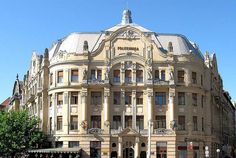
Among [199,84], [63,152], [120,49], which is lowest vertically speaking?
[63,152]

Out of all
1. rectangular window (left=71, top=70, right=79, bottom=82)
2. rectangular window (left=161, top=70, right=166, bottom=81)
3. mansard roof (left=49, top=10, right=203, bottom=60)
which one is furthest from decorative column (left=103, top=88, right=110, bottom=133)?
rectangular window (left=161, top=70, right=166, bottom=81)

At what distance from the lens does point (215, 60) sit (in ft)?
287

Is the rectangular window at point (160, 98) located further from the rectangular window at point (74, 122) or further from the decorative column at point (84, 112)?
the rectangular window at point (74, 122)

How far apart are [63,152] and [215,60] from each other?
3419cm

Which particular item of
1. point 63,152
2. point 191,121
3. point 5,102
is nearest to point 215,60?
point 191,121

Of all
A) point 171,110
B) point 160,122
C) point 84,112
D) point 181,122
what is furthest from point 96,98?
point 181,122

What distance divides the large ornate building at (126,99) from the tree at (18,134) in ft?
7.80

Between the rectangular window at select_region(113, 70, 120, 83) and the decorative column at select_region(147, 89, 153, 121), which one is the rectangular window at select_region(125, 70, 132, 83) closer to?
the rectangular window at select_region(113, 70, 120, 83)

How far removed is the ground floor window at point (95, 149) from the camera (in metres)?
70.1

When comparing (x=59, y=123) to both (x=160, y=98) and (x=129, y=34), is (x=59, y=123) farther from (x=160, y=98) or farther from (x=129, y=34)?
(x=129, y=34)

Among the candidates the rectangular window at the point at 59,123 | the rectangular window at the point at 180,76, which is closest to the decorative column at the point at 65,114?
the rectangular window at the point at 59,123

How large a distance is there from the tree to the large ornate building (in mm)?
2377

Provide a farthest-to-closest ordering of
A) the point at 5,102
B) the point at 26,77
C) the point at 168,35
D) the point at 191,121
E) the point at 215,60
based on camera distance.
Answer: the point at 5,102
the point at 26,77
the point at 215,60
the point at 168,35
the point at 191,121

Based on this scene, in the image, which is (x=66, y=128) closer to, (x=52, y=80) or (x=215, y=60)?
(x=52, y=80)
